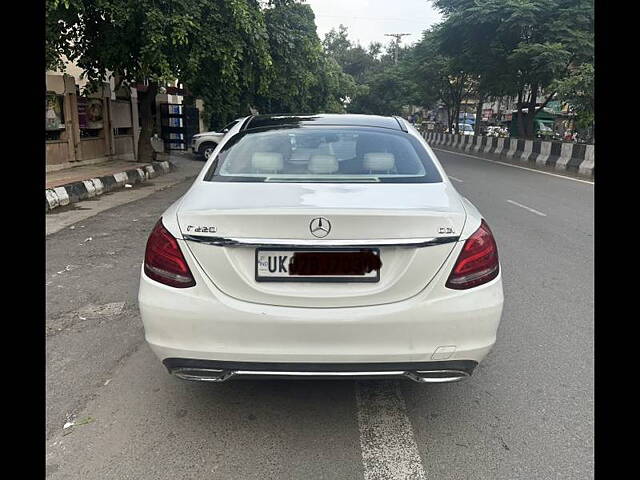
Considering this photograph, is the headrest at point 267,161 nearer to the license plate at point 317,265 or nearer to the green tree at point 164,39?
the license plate at point 317,265

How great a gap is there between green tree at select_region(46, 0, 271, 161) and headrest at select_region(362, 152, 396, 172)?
840cm

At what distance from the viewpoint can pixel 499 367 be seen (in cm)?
352

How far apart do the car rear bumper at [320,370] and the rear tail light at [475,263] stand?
1.21 feet

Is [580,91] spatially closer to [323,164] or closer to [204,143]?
[204,143]

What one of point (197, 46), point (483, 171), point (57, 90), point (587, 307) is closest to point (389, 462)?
point (587, 307)

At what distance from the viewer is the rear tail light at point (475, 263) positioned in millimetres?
2494

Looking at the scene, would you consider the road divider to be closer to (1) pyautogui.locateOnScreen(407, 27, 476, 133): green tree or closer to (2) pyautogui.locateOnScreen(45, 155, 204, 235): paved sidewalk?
(1) pyautogui.locateOnScreen(407, 27, 476, 133): green tree

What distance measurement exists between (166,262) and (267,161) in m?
1.02

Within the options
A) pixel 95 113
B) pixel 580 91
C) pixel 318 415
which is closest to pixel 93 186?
pixel 95 113

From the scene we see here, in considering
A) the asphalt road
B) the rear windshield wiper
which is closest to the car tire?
the asphalt road

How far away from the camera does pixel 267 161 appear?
330 cm

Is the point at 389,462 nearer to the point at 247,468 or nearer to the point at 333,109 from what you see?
the point at 247,468

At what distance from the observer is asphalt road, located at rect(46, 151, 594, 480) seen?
8.21 ft

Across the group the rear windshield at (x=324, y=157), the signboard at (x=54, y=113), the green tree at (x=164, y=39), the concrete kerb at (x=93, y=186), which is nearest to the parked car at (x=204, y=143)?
the concrete kerb at (x=93, y=186)
